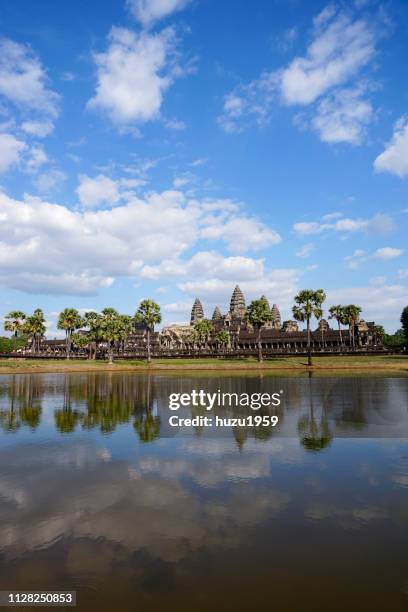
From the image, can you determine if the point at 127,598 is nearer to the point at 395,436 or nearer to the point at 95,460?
the point at 95,460

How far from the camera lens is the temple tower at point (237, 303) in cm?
18562

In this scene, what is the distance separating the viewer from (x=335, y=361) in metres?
77.6

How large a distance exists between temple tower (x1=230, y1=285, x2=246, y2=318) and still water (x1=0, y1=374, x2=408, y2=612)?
164 metres

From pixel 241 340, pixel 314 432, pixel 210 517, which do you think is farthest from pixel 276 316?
pixel 210 517

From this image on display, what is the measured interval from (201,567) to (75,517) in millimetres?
4185

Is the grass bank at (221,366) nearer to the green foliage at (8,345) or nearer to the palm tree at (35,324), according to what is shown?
the palm tree at (35,324)

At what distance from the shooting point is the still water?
24.4 feet

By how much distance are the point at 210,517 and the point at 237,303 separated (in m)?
180

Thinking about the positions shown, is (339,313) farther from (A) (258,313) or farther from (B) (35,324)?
(B) (35,324)

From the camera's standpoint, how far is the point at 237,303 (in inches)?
7485

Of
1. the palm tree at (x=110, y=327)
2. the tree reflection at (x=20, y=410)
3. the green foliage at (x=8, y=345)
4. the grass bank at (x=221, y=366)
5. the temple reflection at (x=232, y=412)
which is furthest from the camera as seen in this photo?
the green foliage at (x=8, y=345)

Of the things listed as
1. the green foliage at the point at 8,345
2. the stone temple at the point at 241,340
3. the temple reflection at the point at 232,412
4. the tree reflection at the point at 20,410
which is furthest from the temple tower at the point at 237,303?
the tree reflection at the point at 20,410

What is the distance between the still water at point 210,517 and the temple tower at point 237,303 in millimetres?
163803

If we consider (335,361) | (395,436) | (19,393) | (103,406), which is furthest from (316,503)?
(335,361)
